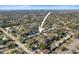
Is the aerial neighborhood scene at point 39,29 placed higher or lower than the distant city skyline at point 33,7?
lower

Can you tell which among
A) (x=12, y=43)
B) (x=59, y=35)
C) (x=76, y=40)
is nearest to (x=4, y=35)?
(x=12, y=43)

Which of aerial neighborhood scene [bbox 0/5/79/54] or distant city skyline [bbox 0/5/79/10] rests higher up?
distant city skyline [bbox 0/5/79/10]

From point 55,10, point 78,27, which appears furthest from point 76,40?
point 55,10

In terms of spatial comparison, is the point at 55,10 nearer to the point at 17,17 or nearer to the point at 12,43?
the point at 17,17

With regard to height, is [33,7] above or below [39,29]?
above

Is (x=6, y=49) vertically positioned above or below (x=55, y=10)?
below

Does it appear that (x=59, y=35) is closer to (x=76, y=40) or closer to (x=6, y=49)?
(x=76, y=40)
